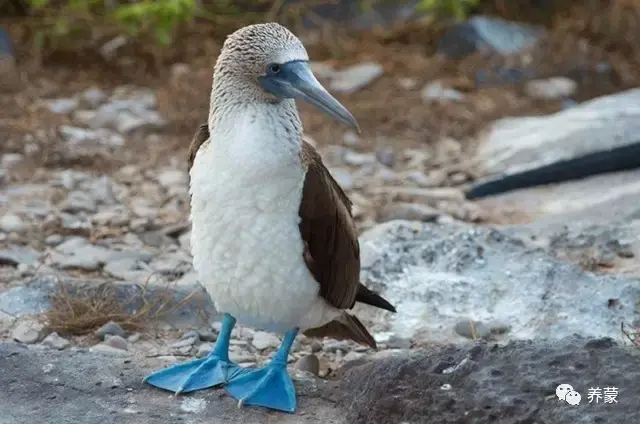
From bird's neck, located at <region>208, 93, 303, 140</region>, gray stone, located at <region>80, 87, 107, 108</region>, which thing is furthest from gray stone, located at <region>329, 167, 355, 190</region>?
bird's neck, located at <region>208, 93, 303, 140</region>

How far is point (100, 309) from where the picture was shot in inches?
182

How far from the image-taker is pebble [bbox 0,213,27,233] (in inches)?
223

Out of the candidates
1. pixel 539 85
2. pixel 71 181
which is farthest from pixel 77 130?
pixel 539 85

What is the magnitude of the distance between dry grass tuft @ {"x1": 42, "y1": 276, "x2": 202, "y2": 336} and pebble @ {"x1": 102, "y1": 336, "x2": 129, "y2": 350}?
132 mm

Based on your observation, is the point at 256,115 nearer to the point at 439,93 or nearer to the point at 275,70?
the point at 275,70

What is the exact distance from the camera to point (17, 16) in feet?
29.4

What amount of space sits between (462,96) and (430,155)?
1034mm

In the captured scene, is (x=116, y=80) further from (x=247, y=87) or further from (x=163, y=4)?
(x=247, y=87)

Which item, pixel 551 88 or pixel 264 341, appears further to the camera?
pixel 551 88

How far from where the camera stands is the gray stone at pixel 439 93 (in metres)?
8.08

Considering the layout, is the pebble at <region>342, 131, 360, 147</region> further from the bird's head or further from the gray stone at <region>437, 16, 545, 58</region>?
the bird's head

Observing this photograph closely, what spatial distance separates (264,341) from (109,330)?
2.14 ft

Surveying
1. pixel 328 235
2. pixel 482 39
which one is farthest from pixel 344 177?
pixel 328 235

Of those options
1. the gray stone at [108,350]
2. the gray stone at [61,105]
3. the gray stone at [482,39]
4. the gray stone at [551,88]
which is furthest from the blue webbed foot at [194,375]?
the gray stone at [482,39]
